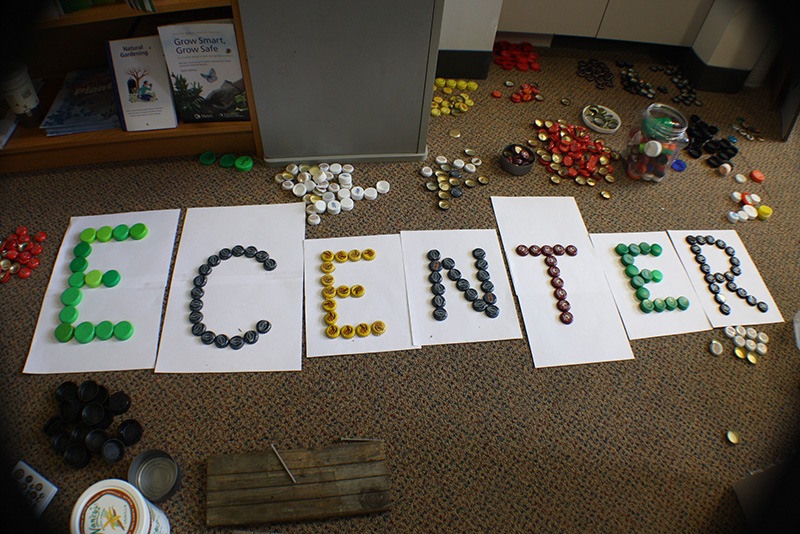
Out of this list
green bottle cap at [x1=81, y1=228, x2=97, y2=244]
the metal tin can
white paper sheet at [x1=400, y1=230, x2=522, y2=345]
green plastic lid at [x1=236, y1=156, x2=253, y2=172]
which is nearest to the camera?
the metal tin can

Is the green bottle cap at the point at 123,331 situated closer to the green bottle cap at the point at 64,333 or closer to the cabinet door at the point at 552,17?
the green bottle cap at the point at 64,333

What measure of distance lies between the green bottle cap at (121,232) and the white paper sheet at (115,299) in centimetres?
1

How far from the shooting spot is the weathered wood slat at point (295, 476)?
107cm

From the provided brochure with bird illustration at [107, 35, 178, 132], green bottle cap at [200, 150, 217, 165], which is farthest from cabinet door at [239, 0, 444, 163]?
brochure with bird illustration at [107, 35, 178, 132]

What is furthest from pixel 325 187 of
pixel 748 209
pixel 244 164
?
pixel 748 209

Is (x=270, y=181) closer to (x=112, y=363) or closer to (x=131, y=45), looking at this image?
(x=131, y=45)

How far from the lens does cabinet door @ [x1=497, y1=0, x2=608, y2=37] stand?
2.06 m

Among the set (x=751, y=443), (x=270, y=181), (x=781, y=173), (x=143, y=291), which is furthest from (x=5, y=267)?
(x=781, y=173)

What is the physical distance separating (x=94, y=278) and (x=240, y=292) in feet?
1.30

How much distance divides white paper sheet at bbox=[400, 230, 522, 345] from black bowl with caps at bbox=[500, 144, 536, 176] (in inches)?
11.4

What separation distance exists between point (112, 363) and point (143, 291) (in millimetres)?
213

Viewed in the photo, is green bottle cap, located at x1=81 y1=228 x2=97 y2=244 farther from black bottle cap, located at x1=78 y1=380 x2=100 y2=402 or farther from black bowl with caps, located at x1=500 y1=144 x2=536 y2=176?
black bowl with caps, located at x1=500 y1=144 x2=536 y2=176

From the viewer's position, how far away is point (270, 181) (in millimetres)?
1639

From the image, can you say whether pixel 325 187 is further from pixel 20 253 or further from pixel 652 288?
pixel 652 288
